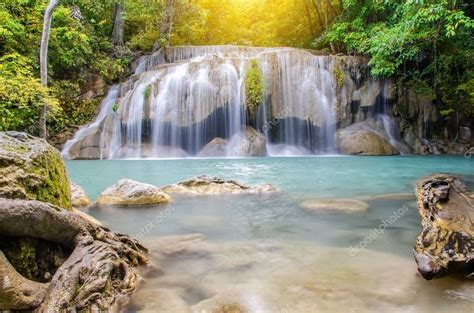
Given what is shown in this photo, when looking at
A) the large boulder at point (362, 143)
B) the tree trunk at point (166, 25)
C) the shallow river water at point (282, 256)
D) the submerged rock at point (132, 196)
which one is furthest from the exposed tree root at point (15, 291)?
the tree trunk at point (166, 25)

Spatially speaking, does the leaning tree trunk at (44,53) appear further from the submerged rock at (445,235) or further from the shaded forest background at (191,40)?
the submerged rock at (445,235)

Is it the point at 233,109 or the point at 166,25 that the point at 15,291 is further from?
the point at 166,25

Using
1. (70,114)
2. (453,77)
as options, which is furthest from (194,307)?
→ (453,77)

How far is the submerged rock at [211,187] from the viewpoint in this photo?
7.02 meters

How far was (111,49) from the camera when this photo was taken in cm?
2061

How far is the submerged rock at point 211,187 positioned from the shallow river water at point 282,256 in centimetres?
37

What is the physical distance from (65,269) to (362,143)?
15426 mm

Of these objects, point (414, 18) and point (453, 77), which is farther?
point (453, 77)

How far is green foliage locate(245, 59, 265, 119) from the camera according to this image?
16.6 metres

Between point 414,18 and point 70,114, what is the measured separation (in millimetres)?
14305

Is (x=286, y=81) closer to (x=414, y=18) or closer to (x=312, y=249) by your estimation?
(x=414, y=18)

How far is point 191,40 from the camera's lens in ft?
82.7

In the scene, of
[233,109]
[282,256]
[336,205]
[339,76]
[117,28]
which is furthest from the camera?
[117,28]

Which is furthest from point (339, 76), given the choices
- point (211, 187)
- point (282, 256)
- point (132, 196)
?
point (282, 256)
